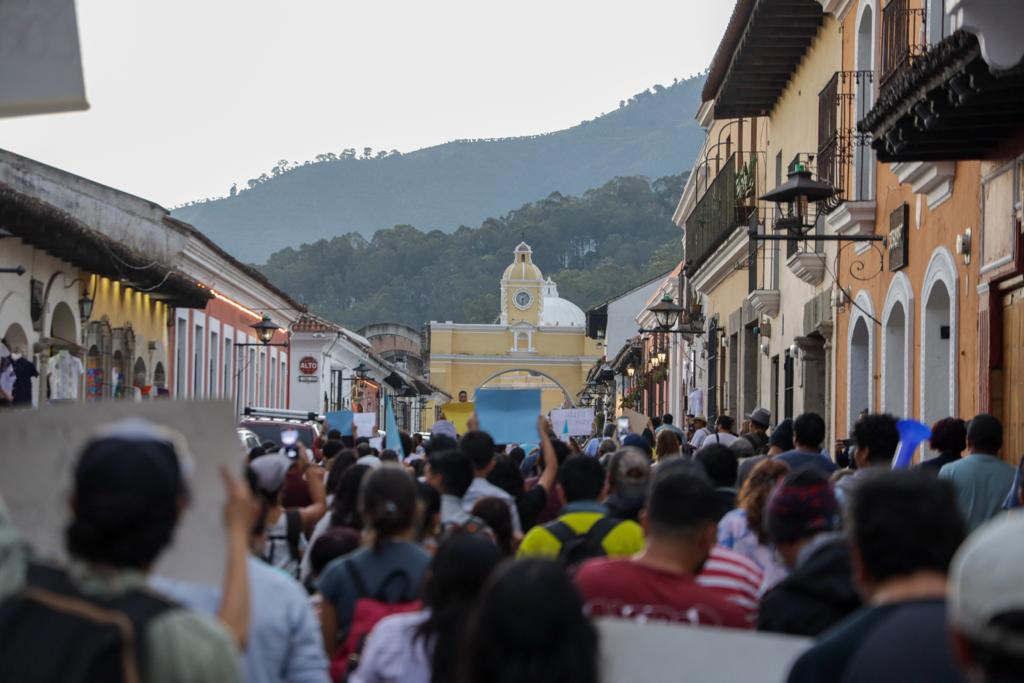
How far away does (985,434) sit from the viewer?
31.5 feet

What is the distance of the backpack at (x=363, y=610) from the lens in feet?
19.8

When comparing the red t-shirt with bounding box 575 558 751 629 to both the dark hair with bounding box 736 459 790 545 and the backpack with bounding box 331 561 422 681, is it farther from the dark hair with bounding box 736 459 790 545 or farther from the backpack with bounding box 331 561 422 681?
the dark hair with bounding box 736 459 790 545

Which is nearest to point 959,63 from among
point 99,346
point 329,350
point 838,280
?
point 838,280

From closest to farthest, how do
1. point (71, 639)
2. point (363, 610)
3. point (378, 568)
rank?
point (71, 639)
point (363, 610)
point (378, 568)

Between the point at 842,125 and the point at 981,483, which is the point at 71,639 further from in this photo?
the point at 842,125

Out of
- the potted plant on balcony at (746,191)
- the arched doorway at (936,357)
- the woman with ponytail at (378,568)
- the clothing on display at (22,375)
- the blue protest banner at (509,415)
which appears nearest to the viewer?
the woman with ponytail at (378,568)

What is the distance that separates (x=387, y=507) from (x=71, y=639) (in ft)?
10.0

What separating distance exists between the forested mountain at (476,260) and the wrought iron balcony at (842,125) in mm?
124949

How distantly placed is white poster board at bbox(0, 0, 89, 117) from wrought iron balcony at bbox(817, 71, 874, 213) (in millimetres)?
12842

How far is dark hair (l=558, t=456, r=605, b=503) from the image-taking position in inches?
309

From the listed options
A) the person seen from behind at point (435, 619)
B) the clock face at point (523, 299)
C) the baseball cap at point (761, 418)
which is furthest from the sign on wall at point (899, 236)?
the clock face at point (523, 299)

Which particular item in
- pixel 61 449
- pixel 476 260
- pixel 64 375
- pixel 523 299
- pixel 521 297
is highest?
pixel 476 260

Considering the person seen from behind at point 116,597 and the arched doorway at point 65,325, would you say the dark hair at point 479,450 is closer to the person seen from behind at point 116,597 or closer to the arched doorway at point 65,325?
the person seen from behind at point 116,597

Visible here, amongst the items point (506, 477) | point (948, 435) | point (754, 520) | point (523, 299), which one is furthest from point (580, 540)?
point (523, 299)
